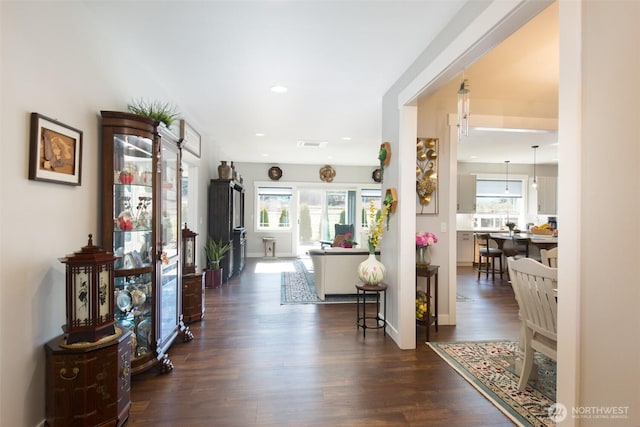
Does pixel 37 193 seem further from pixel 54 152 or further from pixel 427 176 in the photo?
pixel 427 176

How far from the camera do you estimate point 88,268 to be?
1.89m

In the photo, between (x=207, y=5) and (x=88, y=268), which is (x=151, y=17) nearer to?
(x=207, y=5)

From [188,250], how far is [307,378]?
7.57ft

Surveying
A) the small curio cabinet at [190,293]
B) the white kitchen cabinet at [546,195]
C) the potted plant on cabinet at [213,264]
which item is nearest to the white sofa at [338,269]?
the small curio cabinet at [190,293]

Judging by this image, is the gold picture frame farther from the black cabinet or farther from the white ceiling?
the black cabinet

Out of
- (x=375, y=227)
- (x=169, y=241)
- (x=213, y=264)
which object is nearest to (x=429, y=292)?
(x=375, y=227)

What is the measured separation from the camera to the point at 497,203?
8.74m

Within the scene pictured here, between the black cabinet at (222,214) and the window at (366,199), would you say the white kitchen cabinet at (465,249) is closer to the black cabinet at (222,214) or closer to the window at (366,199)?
the window at (366,199)

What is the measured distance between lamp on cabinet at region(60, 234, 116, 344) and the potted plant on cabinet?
3600 mm

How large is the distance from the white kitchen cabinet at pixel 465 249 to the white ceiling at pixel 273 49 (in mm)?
4856

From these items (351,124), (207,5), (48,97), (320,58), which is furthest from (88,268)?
(351,124)

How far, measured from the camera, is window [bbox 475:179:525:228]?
8.68 metres

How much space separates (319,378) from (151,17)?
290 centimetres

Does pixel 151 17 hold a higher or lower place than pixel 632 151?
higher
